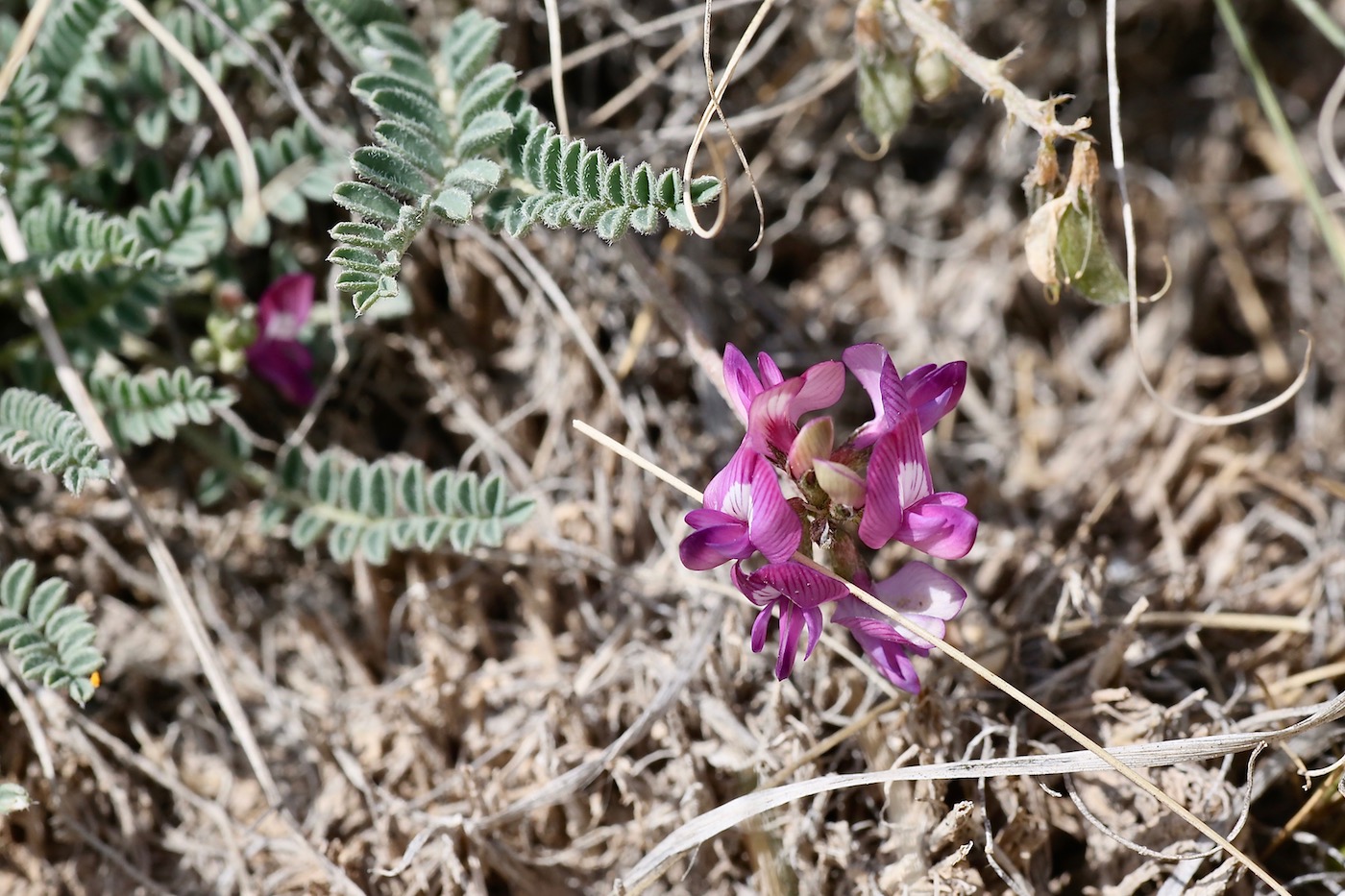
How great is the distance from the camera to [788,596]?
1391 millimetres

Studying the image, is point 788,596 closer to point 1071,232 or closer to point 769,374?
point 769,374

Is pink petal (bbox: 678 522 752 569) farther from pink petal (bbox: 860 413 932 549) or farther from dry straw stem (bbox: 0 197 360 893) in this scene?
dry straw stem (bbox: 0 197 360 893)

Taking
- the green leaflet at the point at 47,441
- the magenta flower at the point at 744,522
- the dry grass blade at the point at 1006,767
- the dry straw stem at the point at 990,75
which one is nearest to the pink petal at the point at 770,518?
the magenta flower at the point at 744,522

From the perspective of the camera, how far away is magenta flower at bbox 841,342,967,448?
143 cm

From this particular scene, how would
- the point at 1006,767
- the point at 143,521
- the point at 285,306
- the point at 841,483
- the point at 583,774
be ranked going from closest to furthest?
the point at 841,483
the point at 1006,767
the point at 583,774
the point at 143,521
the point at 285,306

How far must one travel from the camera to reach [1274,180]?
263 cm

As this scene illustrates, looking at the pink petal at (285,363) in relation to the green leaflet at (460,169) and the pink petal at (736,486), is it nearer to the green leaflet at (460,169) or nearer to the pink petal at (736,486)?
the green leaflet at (460,169)

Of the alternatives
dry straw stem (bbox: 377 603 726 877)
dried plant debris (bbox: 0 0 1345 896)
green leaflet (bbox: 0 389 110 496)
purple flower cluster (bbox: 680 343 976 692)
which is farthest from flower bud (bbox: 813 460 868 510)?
green leaflet (bbox: 0 389 110 496)

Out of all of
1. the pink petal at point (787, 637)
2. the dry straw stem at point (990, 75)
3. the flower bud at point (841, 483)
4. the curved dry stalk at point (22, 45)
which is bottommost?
the pink petal at point (787, 637)

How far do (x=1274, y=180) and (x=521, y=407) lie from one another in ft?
6.13

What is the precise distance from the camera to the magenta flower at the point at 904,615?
4.66 feet

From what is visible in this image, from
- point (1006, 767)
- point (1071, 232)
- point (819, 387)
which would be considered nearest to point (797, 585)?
point (819, 387)

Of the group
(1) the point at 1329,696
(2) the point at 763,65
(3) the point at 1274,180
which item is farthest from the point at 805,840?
(3) the point at 1274,180

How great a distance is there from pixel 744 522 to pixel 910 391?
0.28 metres
